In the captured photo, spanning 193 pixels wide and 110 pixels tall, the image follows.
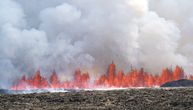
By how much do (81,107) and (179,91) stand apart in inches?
702

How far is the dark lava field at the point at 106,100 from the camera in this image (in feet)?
137

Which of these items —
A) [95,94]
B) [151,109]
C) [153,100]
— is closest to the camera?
[151,109]

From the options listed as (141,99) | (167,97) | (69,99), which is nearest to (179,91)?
(167,97)

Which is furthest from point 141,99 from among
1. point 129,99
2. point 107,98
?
point 107,98

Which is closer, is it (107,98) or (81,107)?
(81,107)

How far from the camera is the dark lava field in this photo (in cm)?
4162

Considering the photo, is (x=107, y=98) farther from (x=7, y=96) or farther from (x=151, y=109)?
(x=7, y=96)

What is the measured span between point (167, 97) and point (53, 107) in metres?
16.7

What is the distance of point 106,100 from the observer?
46156mm

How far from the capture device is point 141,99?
45.9m

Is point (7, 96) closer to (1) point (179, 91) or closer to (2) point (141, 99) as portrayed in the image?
(2) point (141, 99)

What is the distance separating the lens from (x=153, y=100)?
44.9 m

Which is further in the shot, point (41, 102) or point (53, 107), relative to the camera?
point (41, 102)

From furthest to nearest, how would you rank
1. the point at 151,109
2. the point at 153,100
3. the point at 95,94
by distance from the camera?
1. the point at 95,94
2. the point at 153,100
3. the point at 151,109
